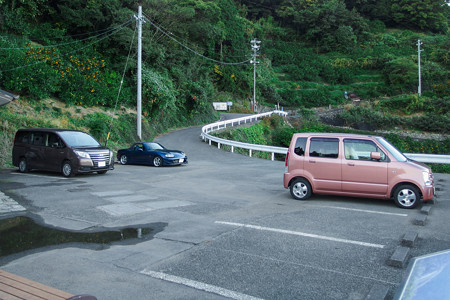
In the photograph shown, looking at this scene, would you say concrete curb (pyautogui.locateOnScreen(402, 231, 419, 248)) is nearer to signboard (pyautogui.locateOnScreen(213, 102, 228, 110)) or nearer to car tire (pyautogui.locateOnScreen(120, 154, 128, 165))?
car tire (pyautogui.locateOnScreen(120, 154, 128, 165))

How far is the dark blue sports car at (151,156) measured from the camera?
18500mm

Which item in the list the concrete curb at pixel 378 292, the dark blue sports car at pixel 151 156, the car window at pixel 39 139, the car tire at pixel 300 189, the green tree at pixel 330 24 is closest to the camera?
the concrete curb at pixel 378 292

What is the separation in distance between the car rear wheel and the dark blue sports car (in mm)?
5233

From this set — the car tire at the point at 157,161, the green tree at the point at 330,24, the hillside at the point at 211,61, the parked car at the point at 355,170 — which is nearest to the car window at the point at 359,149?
the parked car at the point at 355,170

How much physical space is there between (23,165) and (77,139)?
2.65 meters

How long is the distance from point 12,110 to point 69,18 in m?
13.0

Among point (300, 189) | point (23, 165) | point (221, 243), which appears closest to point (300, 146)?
point (300, 189)

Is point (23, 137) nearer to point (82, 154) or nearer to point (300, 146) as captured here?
point (82, 154)

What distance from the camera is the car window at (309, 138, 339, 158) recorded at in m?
9.38

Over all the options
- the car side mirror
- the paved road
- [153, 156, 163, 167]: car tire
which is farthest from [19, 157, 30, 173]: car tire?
the car side mirror

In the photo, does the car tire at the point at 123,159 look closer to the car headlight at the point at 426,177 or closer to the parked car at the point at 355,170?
the parked car at the point at 355,170

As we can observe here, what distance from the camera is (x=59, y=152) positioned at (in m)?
14.3

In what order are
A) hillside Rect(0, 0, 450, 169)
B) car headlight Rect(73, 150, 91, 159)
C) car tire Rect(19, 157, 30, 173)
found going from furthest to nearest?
hillside Rect(0, 0, 450, 169) < car tire Rect(19, 157, 30, 173) < car headlight Rect(73, 150, 91, 159)

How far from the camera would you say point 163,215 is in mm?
7957
